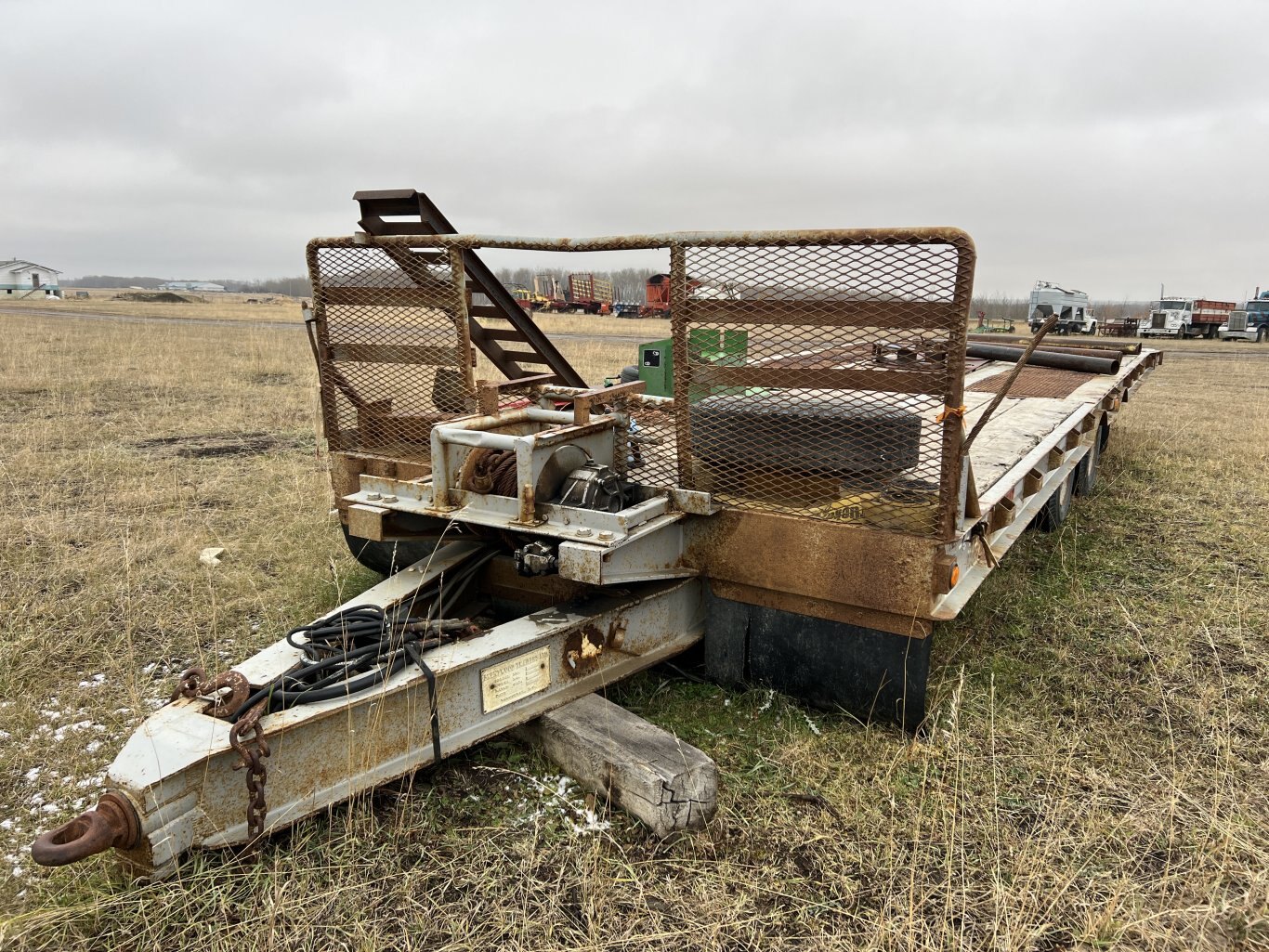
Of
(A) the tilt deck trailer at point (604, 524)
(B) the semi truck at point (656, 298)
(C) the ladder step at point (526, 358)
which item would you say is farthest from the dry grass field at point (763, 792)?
(B) the semi truck at point (656, 298)

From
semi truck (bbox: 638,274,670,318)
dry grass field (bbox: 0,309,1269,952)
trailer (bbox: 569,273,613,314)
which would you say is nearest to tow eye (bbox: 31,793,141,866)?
dry grass field (bbox: 0,309,1269,952)

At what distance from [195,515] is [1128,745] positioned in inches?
215

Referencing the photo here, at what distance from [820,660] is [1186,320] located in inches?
1517

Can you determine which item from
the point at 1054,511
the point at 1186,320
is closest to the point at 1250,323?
the point at 1186,320

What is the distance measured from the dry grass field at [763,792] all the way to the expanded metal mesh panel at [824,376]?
2.74 feet

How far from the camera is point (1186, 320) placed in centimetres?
3403

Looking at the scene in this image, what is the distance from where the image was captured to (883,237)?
2.51 m

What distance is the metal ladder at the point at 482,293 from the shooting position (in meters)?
3.54

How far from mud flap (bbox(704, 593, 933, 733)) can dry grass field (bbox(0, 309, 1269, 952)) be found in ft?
0.27

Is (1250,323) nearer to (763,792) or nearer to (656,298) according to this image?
(656,298)

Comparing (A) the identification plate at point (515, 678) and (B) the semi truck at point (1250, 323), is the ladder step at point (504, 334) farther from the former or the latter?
(B) the semi truck at point (1250, 323)

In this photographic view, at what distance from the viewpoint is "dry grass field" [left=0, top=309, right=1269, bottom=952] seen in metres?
2.10

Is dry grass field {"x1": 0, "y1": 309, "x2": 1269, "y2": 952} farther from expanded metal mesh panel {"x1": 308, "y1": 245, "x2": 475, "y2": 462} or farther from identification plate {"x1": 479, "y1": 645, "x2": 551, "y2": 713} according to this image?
expanded metal mesh panel {"x1": 308, "y1": 245, "x2": 475, "y2": 462}

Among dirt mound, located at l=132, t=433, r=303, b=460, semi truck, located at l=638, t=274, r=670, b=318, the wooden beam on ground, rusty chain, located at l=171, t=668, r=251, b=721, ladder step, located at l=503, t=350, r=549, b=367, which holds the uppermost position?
semi truck, located at l=638, t=274, r=670, b=318
